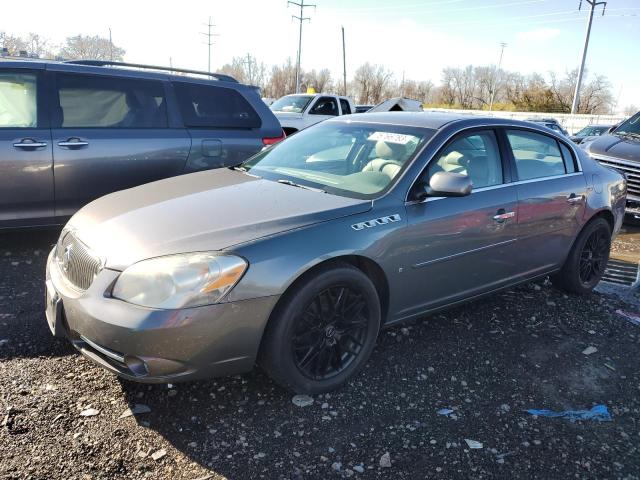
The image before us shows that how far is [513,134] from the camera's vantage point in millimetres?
4145

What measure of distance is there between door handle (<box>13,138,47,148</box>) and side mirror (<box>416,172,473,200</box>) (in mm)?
3389

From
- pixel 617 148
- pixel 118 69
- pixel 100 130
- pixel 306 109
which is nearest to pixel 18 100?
pixel 100 130

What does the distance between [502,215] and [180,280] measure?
2.39 meters

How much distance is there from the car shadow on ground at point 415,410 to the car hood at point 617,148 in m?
5.01

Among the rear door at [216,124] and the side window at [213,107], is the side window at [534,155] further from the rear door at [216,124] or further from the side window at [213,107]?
the side window at [213,107]

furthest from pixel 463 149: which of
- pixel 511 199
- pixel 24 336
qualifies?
pixel 24 336

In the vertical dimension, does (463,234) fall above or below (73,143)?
below

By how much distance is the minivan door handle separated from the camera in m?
4.73

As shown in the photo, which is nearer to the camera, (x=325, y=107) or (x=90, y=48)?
(x=325, y=107)

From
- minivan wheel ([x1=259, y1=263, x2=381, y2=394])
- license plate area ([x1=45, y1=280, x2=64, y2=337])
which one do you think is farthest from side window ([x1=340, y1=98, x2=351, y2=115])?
license plate area ([x1=45, y1=280, x2=64, y2=337])

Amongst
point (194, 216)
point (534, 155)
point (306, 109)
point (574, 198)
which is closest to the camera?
point (194, 216)

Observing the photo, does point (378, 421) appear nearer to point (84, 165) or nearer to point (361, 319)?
point (361, 319)

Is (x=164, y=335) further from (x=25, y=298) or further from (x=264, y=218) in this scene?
(x=25, y=298)

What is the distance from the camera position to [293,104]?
48.7ft
